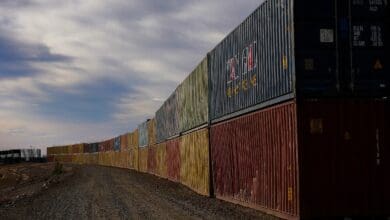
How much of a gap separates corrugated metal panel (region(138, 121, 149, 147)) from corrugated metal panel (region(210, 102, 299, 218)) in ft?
96.6

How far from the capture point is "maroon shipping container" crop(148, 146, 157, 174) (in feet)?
138

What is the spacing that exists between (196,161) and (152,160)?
2047 centimetres

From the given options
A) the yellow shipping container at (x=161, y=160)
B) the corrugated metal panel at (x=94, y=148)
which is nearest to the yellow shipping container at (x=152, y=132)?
the yellow shipping container at (x=161, y=160)

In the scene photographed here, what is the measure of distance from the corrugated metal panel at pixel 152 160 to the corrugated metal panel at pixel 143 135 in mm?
2337

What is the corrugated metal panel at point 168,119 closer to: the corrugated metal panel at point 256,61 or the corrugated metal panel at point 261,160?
the corrugated metal panel at point 256,61

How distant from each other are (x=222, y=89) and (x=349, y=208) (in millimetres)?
7923

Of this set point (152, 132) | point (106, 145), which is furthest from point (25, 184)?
point (106, 145)

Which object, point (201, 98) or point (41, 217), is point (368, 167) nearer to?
point (41, 217)

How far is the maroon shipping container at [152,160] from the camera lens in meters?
42.2

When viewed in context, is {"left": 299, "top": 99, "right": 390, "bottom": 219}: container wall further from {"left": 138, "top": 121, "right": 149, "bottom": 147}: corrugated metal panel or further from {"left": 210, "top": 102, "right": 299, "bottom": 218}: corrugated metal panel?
{"left": 138, "top": 121, "right": 149, "bottom": 147}: corrugated metal panel

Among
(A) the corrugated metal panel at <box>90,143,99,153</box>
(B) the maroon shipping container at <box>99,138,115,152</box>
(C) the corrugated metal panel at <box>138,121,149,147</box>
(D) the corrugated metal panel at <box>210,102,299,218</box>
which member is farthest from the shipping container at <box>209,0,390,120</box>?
(A) the corrugated metal panel at <box>90,143,99,153</box>

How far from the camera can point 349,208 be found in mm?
12344

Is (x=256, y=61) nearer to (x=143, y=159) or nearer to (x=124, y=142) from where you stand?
(x=143, y=159)

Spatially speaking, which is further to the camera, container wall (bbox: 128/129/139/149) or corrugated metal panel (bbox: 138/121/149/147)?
container wall (bbox: 128/129/139/149)
